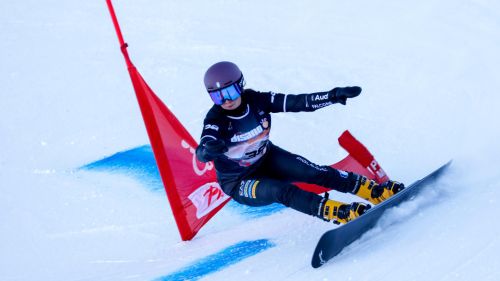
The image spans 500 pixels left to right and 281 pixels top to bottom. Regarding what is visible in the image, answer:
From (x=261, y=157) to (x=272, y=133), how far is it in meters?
1.74

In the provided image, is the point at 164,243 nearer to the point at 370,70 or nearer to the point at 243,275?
the point at 243,275

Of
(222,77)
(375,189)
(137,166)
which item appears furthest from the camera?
(137,166)

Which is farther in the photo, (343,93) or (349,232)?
(343,93)

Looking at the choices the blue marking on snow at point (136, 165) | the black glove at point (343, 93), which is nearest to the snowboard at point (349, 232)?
the black glove at point (343, 93)

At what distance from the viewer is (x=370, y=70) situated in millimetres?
6449

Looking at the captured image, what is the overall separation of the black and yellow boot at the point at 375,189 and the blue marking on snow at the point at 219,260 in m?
0.68

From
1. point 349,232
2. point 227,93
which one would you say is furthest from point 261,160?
point 349,232

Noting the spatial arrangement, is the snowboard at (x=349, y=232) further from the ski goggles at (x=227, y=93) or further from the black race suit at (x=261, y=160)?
the ski goggles at (x=227, y=93)

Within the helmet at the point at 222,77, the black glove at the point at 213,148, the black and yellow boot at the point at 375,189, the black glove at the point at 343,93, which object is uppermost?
the helmet at the point at 222,77

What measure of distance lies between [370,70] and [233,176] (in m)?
2.85

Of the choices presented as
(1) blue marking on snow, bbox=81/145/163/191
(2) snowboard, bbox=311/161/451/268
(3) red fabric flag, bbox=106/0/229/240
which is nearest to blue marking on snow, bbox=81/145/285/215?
(1) blue marking on snow, bbox=81/145/163/191

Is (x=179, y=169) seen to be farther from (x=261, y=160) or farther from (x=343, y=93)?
(x=343, y=93)

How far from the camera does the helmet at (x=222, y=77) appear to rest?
148 inches

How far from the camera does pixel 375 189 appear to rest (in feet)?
13.2
